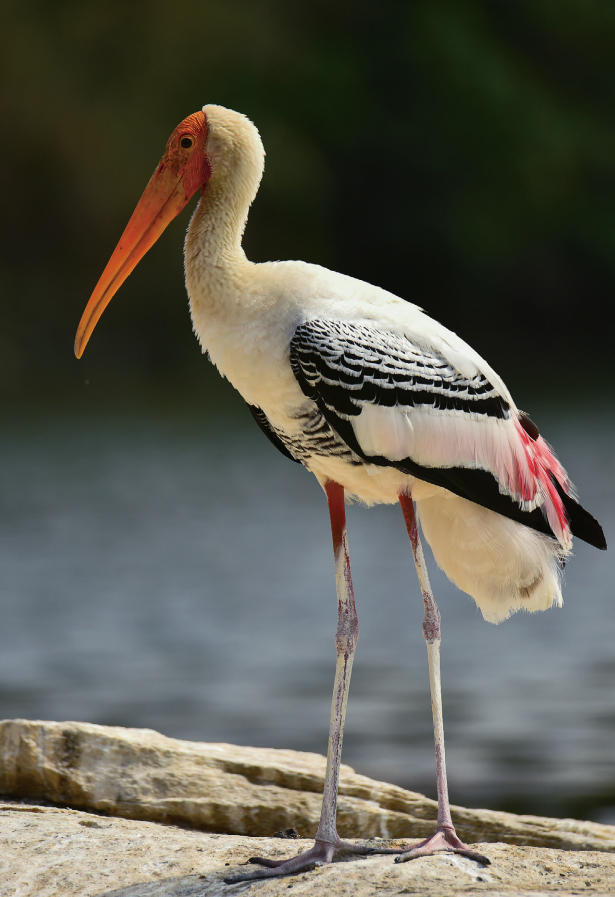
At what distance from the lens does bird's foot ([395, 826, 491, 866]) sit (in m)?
3.87

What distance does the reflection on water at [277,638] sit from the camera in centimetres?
861

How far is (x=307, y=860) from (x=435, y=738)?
1.98 ft

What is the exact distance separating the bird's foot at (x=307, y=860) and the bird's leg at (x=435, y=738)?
0.50 feet

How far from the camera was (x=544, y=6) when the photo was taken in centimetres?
4678

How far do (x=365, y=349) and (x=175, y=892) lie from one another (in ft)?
5.81

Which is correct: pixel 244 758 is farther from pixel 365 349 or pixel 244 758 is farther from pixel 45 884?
pixel 365 349

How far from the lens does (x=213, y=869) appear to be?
3980mm

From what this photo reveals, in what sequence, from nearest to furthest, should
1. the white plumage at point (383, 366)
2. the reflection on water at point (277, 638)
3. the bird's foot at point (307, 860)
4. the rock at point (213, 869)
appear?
the rock at point (213, 869) → the bird's foot at point (307, 860) → the white plumage at point (383, 366) → the reflection on water at point (277, 638)

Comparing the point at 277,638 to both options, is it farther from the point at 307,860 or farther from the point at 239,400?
the point at 239,400

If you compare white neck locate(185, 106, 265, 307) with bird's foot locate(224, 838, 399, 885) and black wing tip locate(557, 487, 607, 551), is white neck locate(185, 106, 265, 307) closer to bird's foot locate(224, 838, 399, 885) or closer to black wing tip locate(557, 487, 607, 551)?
black wing tip locate(557, 487, 607, 551)

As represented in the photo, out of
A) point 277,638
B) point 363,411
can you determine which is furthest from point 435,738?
point 277,638

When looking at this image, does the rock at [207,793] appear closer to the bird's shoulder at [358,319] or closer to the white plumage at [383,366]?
the white plumage at [383,366]

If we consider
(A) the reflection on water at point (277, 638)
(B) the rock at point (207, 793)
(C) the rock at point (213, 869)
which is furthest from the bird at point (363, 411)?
(A) the reflection on water at point (277, 638)

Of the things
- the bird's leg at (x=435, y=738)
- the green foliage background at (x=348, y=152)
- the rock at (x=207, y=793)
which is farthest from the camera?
the green foliage background at (x=348, y=152)
